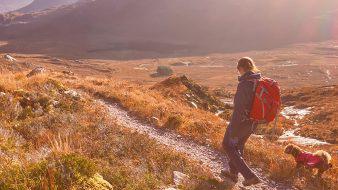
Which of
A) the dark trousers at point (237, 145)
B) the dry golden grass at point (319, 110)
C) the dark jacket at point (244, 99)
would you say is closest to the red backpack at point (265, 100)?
the dark jacket at point (244, 99)

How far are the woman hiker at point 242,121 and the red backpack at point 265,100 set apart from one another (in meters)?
0.12

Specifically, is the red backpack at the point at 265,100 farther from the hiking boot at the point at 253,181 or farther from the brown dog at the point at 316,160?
the brown dog at the point at 316,160

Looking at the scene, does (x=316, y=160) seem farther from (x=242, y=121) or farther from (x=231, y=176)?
(x=242, y=121)

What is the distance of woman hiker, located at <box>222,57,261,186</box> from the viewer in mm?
8445

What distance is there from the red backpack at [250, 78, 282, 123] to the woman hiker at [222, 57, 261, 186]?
12cm

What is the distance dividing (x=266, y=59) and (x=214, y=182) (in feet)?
579

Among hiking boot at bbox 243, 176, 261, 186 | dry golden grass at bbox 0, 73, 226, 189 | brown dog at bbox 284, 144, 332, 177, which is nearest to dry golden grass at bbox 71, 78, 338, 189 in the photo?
brown dog at bbox 284, 144, 332, 177

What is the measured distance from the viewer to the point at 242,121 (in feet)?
28.5

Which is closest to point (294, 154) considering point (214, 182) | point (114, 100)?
point (214, 182)

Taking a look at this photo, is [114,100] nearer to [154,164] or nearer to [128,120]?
[128,120]

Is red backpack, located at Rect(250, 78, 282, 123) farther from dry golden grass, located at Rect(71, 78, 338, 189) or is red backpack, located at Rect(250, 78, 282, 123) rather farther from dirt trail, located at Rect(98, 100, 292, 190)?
dry golden grass, located at Rect(71, 78, 338, 189)

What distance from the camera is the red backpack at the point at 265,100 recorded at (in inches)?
328

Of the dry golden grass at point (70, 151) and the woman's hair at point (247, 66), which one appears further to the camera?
the woman's hair at point (247, 66)

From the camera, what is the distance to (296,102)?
50000 mm
